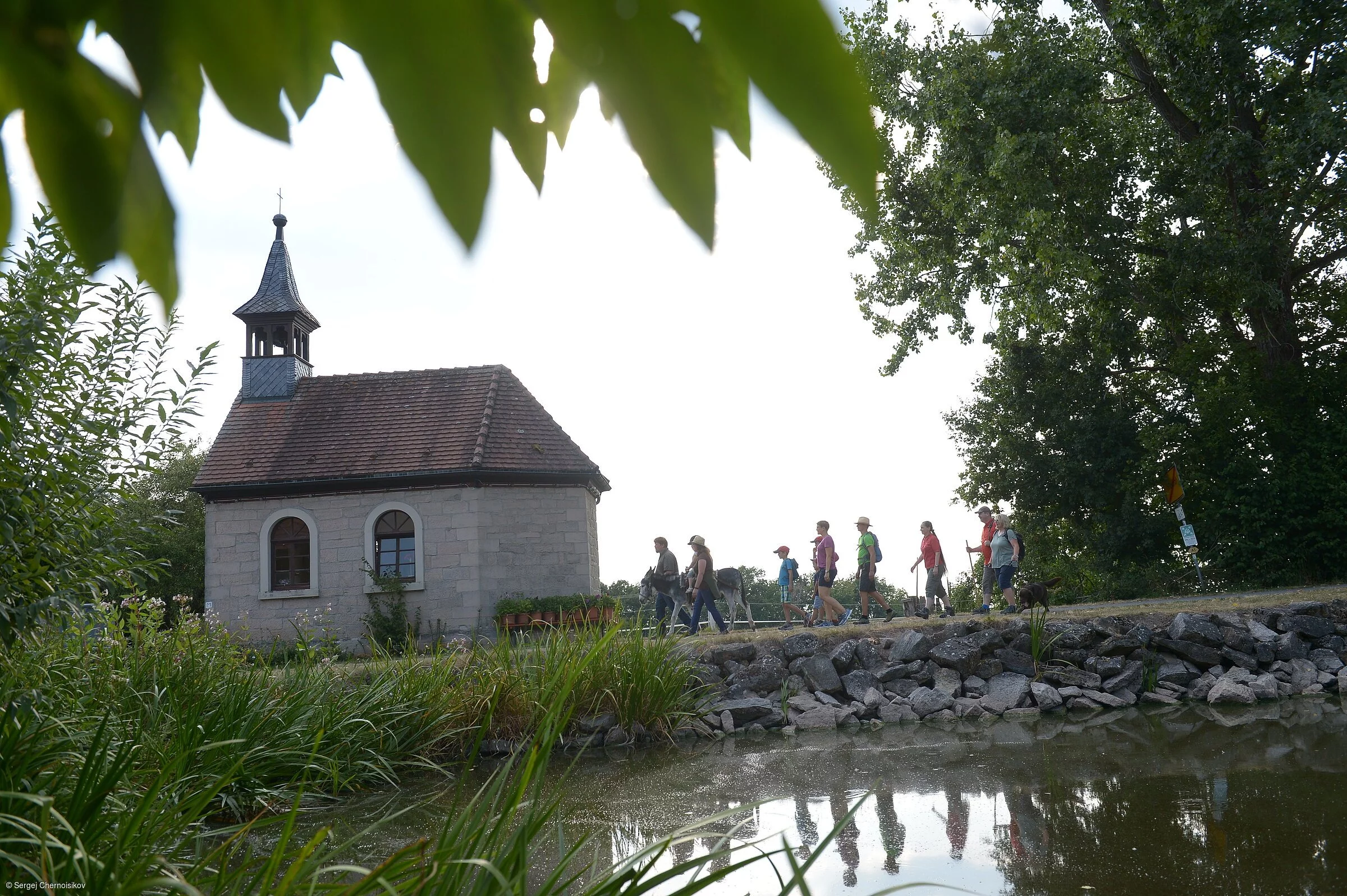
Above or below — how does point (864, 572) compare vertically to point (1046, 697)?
above

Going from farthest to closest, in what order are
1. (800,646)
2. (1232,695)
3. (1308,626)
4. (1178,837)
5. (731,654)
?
1. (800,646)
2. (731,654)
3. (1308,626)
4. (1232,695)
5. (1178,837)

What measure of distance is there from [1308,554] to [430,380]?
17.0 m

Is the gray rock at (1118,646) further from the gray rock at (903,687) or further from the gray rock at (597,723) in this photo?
the gray rock at (597,723)

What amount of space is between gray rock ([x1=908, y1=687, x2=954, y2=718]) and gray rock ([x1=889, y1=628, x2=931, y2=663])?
2.73ft

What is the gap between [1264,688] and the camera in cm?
901

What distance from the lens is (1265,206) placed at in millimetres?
14852

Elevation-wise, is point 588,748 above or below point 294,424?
below

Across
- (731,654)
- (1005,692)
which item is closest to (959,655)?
(1005,692)

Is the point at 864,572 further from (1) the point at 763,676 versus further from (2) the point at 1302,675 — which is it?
(2) the point at 1302,675

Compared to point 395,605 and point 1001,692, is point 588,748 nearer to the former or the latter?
point 1001,692

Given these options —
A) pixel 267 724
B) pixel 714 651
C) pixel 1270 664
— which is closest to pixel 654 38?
pixel 267 724

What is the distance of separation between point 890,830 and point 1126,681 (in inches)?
235

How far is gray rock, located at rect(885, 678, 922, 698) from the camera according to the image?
977 centimetres

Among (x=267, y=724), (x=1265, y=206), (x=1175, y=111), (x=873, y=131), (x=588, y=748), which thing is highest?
(x=1175, y=111)
